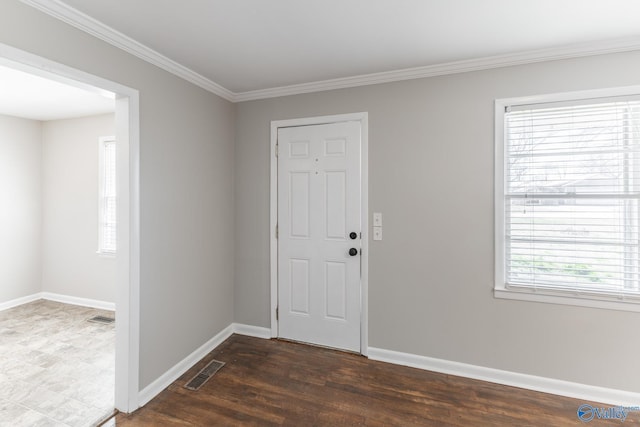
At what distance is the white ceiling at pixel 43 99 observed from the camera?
2.72m

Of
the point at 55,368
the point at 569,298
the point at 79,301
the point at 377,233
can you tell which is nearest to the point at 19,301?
the point at 79,301

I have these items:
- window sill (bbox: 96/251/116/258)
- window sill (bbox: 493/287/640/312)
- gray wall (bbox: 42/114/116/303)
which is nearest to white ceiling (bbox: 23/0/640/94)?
window sill (bbox: 493/287/640/312)

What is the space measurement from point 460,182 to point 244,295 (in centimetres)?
237

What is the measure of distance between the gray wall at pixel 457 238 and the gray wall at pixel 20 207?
3924mm

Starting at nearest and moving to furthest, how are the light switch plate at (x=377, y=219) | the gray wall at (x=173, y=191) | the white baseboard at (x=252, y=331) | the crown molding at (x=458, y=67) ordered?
1. the gray wall at (x=173, y=191)
2. the crown molding at (x=458, y=67)
3. the light switch plate at (x=377, y=219)
4. the white baseboard at (x=252, y=331)

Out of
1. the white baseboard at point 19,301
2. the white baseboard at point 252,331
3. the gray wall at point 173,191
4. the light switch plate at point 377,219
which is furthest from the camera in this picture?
the white baseboard at point 19,301

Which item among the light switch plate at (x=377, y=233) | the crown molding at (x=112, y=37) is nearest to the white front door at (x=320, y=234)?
the light switch plate at (x=377, y=233)

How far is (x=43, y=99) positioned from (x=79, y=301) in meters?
2.59

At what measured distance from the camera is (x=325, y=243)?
9.38 feet

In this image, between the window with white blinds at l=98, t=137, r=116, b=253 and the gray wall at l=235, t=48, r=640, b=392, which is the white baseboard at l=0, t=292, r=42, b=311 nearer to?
the window with white blinds at l=98, t=137, r=116, b=253

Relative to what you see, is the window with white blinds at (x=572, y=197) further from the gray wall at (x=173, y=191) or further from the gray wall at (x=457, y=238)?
the gray wall at (x=173, y=191)

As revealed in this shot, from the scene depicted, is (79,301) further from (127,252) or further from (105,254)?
(127,252)

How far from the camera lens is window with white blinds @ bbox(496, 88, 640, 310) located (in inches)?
81.6

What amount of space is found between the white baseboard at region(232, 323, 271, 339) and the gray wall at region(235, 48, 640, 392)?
1.08 meters
